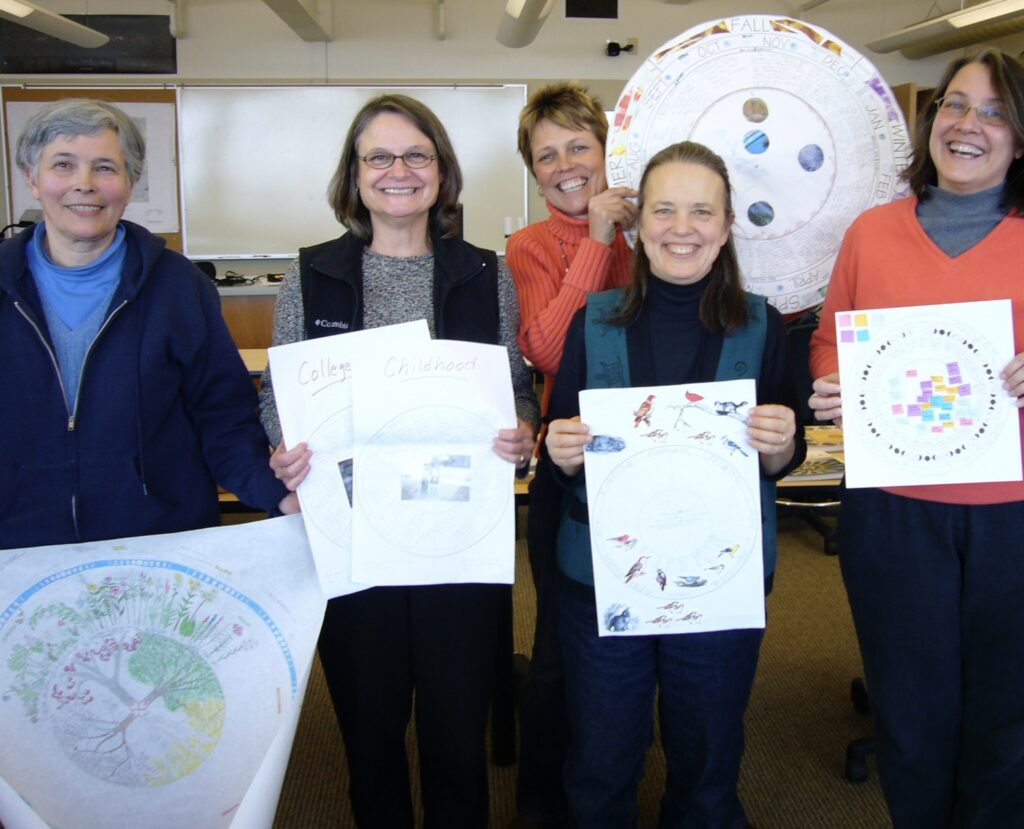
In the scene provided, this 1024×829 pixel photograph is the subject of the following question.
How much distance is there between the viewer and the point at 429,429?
1332 millimetres

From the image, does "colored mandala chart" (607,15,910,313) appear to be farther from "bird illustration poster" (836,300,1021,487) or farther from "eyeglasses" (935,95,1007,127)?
"bird illustration poster" (836,300,1021,487)

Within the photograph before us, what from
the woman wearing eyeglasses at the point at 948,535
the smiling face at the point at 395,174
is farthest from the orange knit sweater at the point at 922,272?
the smiling face at the point at 395,174

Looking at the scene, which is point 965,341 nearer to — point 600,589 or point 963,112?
point 963,112

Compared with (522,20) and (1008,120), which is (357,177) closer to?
(1008,120)

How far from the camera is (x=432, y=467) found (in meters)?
1.34

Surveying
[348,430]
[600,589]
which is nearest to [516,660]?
[600,589]

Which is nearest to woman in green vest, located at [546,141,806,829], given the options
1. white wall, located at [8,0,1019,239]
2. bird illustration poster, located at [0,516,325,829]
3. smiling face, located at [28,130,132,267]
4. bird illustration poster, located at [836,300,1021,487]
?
bird illustration poster, located at [836,300,1021,487]

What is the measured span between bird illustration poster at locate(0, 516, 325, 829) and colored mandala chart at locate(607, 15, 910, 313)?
1.04 m

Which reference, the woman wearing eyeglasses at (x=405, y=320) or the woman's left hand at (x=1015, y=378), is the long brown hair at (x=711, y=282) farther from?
the woman's left hand at (x=1015, y=378)

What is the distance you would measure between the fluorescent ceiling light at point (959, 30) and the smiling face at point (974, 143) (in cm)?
525

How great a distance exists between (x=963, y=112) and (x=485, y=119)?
6.04m

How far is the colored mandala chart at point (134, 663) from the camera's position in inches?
48.4

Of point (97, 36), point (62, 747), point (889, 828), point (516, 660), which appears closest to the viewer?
point (62, 747)

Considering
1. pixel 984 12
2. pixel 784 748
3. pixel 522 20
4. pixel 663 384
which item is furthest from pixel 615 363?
pixel 984 12
